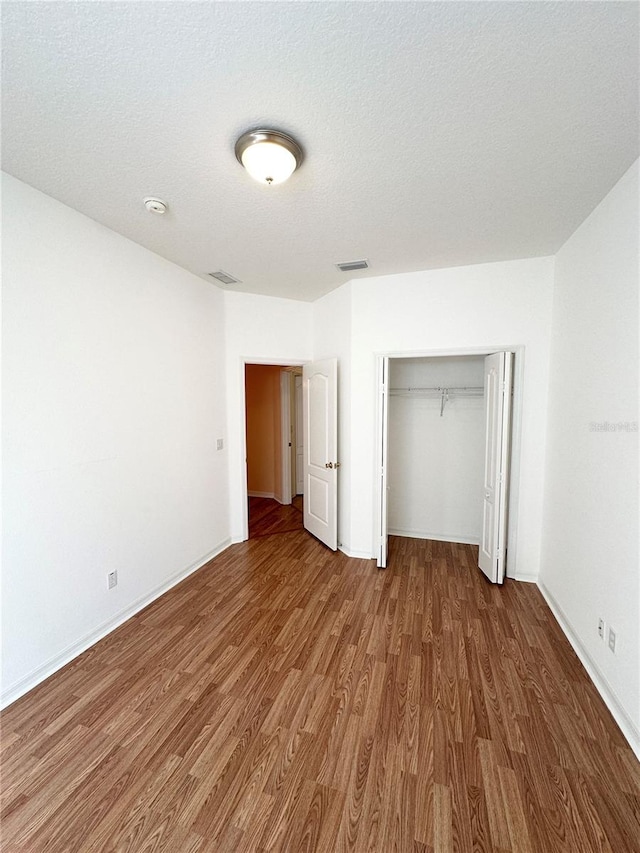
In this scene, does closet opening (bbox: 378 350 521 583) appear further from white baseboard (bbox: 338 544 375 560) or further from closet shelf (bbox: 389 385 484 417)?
white baseboard (bbox: 338 544 375 560)

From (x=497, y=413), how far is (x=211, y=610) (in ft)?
9.57

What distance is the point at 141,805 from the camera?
140 centimetres

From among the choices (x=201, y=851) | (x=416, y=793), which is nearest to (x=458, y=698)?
(x=416, y=793)

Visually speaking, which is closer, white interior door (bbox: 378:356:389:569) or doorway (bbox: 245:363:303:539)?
white interior door (bbox: 378:356:389:569)

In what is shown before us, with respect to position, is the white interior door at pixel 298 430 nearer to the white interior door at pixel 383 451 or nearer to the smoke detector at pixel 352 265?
the white interior door at pixel 383 451

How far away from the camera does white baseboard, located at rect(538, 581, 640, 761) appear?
1.64 metres

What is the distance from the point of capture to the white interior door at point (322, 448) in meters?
3.65

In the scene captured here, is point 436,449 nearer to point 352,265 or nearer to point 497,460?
point 497,460

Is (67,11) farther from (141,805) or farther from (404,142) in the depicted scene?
(141,805)

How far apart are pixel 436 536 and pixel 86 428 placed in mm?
3709

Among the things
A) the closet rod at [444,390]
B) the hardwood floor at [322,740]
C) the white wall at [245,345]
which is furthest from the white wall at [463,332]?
the hardwood floor at [322,740]

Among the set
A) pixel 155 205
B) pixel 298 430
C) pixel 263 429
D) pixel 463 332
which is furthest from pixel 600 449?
pixel 263 429

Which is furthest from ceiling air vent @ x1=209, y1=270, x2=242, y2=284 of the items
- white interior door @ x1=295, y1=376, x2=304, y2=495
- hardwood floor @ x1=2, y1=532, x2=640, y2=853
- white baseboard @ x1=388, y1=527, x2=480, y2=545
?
white baseboard @ x1=388, y1=527, x2=480, y2=545

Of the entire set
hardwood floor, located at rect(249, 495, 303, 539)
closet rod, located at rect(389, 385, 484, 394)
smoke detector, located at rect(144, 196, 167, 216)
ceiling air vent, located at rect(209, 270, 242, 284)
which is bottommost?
hardwood floor, located at rect(249, 495, 303, 539)
